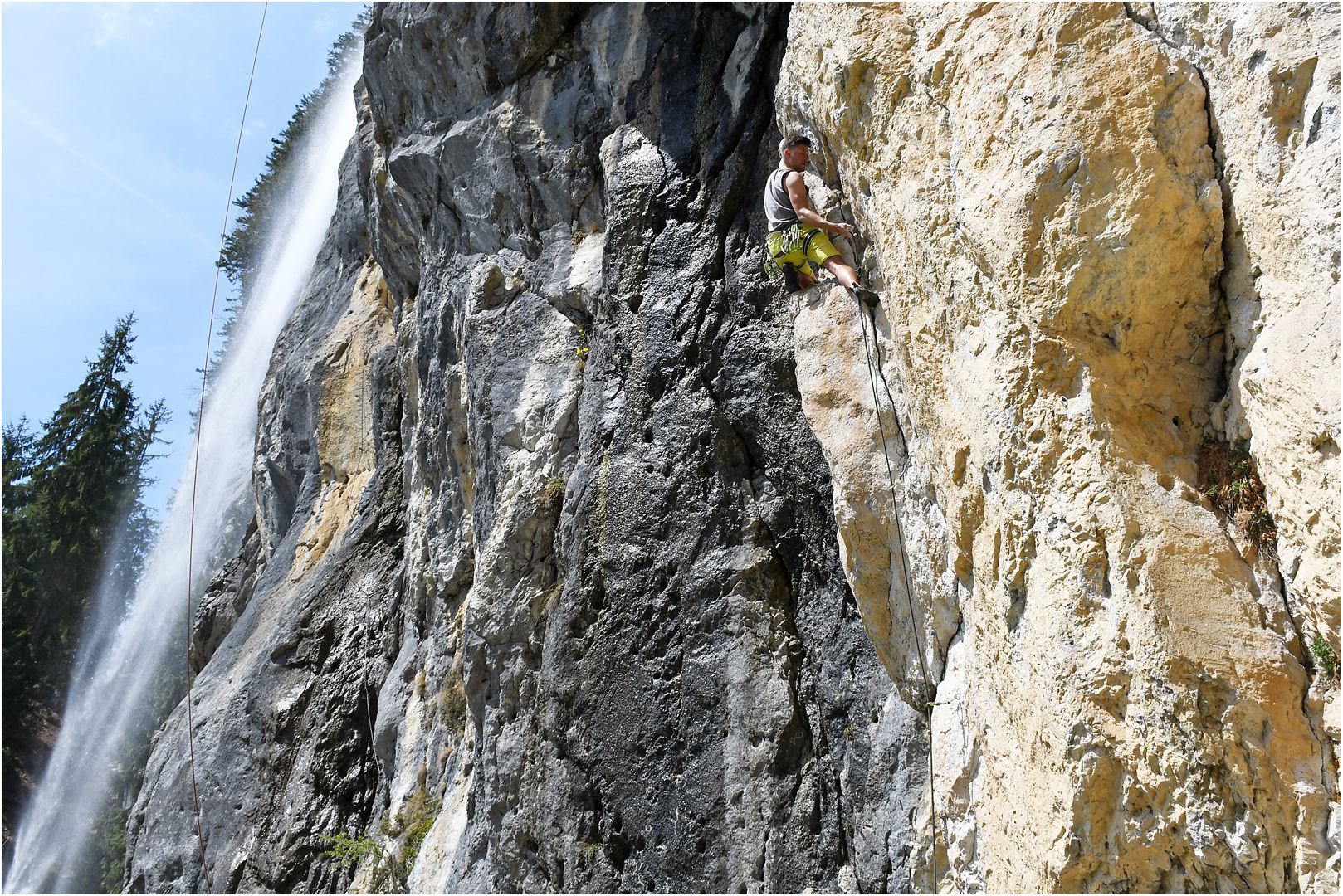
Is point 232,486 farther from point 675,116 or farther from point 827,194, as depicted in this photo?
point 827,194

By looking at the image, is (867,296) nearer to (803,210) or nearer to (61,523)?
(803,210)

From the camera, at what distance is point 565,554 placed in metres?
7.62

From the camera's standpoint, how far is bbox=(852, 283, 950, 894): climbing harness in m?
4.88

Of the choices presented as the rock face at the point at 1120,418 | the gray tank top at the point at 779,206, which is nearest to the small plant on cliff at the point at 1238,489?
the rock face at the point at 1120,418

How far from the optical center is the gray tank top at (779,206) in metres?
6.19

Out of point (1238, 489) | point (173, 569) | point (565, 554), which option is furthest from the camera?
point (173, 569)

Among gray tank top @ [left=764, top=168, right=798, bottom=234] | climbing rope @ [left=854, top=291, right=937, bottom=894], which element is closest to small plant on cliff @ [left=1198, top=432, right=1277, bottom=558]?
climbing rope @ [left=854, top=291, right=937, bottom=894]

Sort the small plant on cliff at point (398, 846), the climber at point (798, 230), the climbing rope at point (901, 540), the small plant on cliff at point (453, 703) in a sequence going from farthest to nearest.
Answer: the small plant on cliff at point (453, 703) → the small plant on cliff at point (398, 846) → the climber at point (798, 230) → the climbing rope at point (901, 540)

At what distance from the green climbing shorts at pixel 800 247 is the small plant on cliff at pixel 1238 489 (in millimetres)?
2868

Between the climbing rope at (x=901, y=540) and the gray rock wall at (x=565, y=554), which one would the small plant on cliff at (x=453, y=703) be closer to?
the gray rock wall at (x=565, y=554)

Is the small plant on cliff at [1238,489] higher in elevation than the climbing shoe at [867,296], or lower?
lower

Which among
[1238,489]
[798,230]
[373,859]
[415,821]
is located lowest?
[373,859]

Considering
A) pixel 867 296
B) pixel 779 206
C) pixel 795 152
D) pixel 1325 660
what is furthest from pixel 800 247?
pixel 1325 660

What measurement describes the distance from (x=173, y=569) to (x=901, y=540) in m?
27.5
